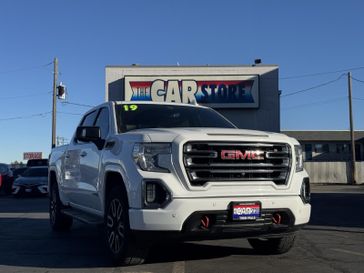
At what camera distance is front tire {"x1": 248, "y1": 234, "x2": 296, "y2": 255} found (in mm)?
7477

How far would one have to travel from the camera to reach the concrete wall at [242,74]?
26.3m

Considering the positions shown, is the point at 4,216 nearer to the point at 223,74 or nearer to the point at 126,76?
the point at 126,76

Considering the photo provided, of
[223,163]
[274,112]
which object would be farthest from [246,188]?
[274,112]

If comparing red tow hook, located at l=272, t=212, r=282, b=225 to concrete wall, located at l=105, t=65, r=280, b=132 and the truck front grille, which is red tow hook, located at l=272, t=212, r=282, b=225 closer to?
the truck front grille

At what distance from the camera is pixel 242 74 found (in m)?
26.6

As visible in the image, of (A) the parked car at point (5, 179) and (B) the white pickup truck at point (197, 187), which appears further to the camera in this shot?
(A) the parked car at point (5, 179)

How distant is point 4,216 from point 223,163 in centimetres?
916

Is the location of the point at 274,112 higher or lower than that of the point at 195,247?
higher

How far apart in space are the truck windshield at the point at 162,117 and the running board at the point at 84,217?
1289mm

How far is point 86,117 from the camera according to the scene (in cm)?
953

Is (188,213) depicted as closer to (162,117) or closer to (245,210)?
(245,210)

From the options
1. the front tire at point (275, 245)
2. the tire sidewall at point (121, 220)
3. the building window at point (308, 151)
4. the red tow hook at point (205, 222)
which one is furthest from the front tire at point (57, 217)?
the building window at point (308, 151)

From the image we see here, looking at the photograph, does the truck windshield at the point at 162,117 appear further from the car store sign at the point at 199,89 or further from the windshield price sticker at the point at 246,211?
the car store sign at the point at 199,89

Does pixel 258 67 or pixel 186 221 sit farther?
pixel 258 67
